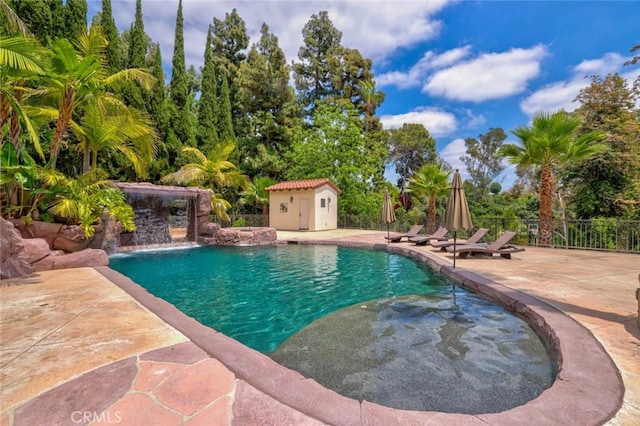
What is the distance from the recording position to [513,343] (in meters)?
3.93

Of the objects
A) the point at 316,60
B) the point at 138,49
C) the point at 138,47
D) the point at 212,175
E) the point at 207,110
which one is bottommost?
the point at 212,175

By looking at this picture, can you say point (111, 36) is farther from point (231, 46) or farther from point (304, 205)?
point (304, 205)

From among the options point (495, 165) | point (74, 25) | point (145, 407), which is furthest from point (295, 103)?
point (145, 407)

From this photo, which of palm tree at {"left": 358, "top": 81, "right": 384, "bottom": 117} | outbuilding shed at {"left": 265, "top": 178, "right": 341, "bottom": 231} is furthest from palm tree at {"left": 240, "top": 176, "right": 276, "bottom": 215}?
palm tree at {"left": 358, "top": 81, "right": 384, "bottom": 117}

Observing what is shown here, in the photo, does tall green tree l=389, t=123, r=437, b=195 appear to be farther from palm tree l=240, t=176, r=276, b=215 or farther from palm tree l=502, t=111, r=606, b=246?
palm tree l=502, t=111, r=606, b=246

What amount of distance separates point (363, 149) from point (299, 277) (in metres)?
18.7

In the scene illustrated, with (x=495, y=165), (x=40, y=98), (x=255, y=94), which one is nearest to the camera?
(x=40, y=98)

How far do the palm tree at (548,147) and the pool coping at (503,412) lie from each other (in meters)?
9.54

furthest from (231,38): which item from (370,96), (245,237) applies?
(245,237)

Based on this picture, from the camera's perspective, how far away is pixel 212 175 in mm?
21297

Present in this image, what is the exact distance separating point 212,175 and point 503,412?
2138 centimetres

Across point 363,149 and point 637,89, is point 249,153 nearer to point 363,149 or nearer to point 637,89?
point 363,149

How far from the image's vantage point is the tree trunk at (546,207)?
1175 centimetres

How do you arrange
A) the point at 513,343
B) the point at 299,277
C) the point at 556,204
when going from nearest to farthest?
the point at 513,343
the point at 299,277
the point at 556,204
